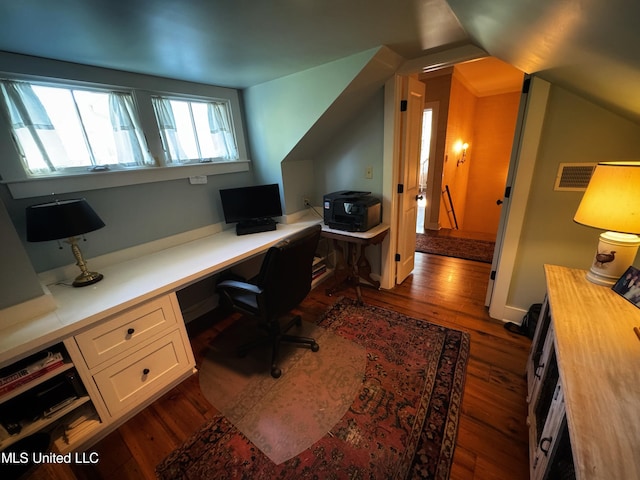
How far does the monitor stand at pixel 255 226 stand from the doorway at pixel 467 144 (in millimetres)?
3026

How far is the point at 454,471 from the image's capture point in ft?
3.84

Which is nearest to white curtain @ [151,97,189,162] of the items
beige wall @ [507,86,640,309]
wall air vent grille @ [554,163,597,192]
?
beige wall @ [507,86,640,309]

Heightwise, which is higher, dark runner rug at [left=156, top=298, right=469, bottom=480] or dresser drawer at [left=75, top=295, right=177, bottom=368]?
dresser drawer at [left=75, top=295, right=177, bottom=368]

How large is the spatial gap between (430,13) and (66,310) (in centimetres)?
242

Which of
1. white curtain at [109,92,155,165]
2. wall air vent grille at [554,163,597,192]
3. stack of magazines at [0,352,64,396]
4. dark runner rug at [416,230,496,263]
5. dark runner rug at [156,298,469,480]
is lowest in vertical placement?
dark runner rug at [156,298,469,480]

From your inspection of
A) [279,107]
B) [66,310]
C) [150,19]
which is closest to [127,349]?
[66,310]

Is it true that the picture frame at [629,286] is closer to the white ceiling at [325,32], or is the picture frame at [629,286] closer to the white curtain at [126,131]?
the white ceiling at [325,32]

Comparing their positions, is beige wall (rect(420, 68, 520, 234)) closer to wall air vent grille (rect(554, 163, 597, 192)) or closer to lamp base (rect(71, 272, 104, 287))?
wall air vent grille (rect(554, 163, 597, 192))

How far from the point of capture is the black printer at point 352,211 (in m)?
2.25

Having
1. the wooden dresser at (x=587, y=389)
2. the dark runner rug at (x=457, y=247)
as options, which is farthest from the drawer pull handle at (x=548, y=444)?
the dark runner rug at (x=457, y=247)

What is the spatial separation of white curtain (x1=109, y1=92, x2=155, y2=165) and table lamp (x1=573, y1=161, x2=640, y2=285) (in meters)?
2.82

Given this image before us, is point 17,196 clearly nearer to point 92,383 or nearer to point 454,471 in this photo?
point 92,383

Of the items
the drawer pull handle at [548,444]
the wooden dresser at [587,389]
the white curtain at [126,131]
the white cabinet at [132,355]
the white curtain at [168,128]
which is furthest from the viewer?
the white curtain at [168,128]

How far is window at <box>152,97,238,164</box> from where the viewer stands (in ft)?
6.82
